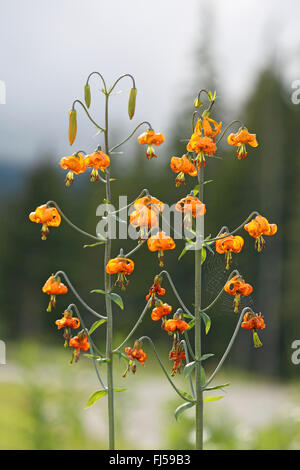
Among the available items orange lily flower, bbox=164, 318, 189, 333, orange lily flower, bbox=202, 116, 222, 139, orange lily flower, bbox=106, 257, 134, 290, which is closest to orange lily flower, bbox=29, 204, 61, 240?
orange lily flower, bbox=106, 257, 134, 290

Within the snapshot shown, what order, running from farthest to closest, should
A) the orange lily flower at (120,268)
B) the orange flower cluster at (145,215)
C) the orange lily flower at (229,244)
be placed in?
the orange lily flower at (229,244)
the orange lily flower at (120,268)
the orange flower cluster at (145,215)

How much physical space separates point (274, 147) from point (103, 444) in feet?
43.6

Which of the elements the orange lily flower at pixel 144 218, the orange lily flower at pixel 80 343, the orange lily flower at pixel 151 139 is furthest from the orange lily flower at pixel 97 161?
the orange lily flower at pixel 80 343

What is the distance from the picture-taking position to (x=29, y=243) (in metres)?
21.5

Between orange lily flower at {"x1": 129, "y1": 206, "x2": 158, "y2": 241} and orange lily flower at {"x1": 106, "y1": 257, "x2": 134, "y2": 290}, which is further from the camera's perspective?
orange lily flower at {"x1": 106, "y1": 257, "x2": 134, "y2": 290}

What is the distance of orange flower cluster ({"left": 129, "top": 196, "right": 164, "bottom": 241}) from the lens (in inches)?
96.6

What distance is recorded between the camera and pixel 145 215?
2.45 m

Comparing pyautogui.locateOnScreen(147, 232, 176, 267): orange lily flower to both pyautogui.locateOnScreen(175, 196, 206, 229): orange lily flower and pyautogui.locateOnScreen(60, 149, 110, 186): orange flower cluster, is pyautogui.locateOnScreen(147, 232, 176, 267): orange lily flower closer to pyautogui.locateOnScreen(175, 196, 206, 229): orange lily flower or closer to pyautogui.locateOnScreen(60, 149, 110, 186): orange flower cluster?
pyautogui.locateOnScreen(175, 196, 206, 229): orange lily flower

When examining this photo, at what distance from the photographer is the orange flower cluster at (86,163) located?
2.64 meters

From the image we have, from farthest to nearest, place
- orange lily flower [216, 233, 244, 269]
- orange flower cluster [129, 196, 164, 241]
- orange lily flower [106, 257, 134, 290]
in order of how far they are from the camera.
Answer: orange lily flower [216, 233, 244, 269]
orange lily flower [106, 257, 134, 290]
orange flower cluster [129, 196, 164, 241]

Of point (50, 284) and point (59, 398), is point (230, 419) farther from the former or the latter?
point (50, 284)

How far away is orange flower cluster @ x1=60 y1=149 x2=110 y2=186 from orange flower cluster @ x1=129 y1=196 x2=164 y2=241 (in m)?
0.28

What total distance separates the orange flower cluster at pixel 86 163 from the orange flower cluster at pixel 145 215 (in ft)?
0.91

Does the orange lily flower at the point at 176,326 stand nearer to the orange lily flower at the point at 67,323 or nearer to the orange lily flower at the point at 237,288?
the orange lily flower at the point at 237,288
